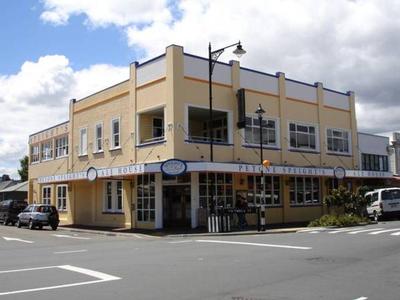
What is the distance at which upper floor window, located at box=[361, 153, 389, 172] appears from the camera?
45.4 m

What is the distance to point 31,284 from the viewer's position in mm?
10211

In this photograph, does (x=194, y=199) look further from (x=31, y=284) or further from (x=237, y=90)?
(x=31, y=284)

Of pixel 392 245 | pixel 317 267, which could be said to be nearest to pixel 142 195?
pixel 392 245

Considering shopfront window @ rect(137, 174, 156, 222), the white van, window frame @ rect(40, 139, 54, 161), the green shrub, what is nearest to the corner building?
shopfront window @ rect(137, 174, 156, 222)

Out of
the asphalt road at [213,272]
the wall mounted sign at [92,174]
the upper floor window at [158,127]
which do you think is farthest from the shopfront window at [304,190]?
the asphalt road at [213,272]

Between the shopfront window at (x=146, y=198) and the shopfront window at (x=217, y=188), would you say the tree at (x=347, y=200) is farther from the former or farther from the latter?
the shopfront window at (x=146, y=198)

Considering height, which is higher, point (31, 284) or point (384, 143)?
point (384, 143)

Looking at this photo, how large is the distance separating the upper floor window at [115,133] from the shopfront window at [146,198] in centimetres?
366

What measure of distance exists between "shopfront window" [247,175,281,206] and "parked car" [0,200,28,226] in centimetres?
1806

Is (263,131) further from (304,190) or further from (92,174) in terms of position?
(92,174)

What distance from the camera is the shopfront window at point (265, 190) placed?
1220 inches

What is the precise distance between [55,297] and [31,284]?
1.65 metres

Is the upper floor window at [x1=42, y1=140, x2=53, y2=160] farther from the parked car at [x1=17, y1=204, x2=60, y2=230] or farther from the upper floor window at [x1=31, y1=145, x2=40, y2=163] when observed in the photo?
the parked car at [x1=17, y1=204, x2=60, y2=230]

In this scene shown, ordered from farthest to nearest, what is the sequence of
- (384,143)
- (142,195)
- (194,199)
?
Answer: 1. (384,143)
2. (142,195)
3. (194,199)
